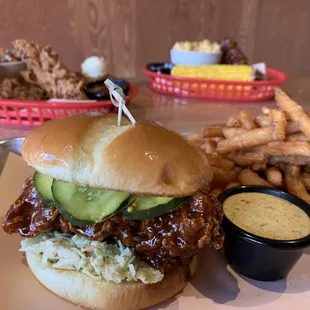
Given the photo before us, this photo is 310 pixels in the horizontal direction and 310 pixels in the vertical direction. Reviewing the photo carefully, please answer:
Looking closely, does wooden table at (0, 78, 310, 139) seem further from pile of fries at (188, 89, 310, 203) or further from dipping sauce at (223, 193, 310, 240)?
dipping sauce at (223, 193, 310, 240)

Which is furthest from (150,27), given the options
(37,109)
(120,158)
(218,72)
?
(120,158)

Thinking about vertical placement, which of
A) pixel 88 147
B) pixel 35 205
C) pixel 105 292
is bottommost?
pixel 105 292

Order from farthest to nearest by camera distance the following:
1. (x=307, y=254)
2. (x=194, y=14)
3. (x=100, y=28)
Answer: (x=194, y=14) → (x=100, y=28) → (x=307, y=254)

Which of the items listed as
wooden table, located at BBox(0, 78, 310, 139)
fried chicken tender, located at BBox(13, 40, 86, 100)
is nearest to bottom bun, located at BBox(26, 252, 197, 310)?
wooden table, located at BBox(0, 78, 310, 139)

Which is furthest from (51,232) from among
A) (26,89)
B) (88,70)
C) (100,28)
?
(100,28)

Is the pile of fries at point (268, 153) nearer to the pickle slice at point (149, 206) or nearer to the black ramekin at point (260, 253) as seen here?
the black ramekin at point (260, 253)

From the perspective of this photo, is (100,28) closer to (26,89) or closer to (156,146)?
(26,89)

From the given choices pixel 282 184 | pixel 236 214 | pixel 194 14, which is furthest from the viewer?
pixel 194 14

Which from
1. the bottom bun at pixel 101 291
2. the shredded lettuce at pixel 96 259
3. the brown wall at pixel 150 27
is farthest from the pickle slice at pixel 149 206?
the brown wall at pixel 150 27
